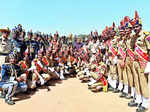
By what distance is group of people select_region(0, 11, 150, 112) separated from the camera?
3939mm

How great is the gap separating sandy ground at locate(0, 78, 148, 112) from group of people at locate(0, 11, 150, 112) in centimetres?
27

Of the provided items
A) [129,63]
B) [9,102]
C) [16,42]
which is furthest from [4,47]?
[129,63]

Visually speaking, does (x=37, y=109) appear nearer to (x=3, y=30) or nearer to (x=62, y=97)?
(x=62, y=97)

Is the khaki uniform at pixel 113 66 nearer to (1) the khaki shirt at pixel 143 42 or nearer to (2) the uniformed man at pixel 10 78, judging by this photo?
(1) the khaki shirt at pixel 143 42

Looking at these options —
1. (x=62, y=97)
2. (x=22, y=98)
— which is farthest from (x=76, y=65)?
(x=22, y=98)

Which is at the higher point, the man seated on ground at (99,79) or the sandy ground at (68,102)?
the man seated on ground at (99,79)

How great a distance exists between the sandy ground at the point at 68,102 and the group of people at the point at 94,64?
27 cm

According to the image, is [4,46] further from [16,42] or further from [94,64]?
[94,64]

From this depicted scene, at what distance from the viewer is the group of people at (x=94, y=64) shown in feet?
12.9

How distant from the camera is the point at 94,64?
6.46 m

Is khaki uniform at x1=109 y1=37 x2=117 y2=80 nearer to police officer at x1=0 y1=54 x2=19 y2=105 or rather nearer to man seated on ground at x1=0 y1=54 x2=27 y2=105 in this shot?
man seated on ground at x1=0 y1=54 x2=27 y2=105

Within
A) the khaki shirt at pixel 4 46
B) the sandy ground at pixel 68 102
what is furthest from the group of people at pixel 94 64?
the sandy ground at pixel 68 102

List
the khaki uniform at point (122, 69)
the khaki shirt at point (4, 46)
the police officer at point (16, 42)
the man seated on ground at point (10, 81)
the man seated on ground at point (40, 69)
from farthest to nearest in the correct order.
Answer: the police officer at point (16, 42)
the man seated on ground at point (40, 69)
the khaki shirt at point (4, 46)
the khaki uniform at point (122, 69)
the man seated on ground at point (10, 81)

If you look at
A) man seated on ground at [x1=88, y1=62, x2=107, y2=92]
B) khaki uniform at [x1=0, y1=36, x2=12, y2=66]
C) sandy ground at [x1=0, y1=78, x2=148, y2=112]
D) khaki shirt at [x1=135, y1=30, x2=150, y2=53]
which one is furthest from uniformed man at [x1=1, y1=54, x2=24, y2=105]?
khaki shirt at [x1=135, y1=30, x2=150, y2=53]
